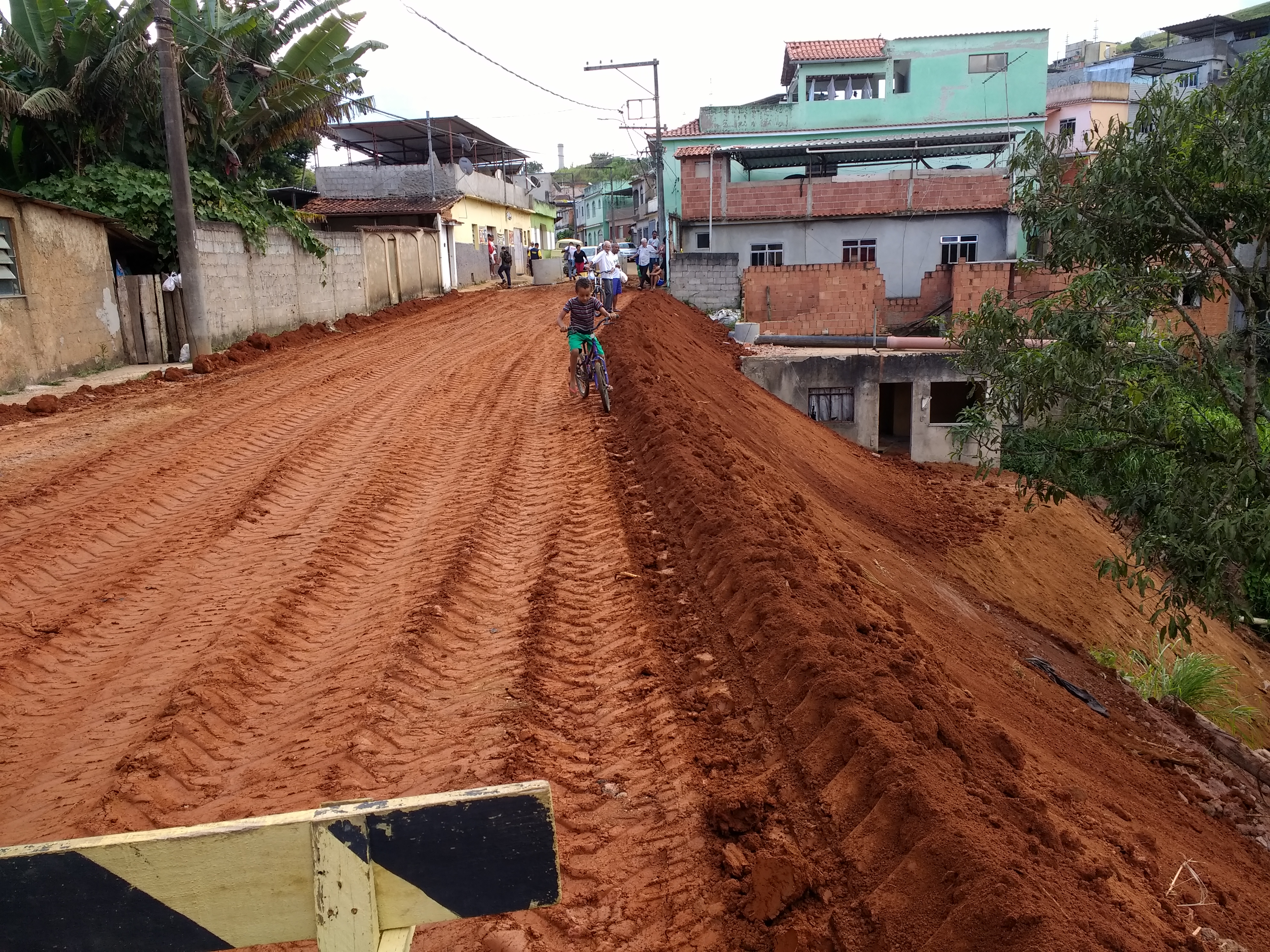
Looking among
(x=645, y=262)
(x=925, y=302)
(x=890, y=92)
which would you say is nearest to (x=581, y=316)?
(x=925, y=302)

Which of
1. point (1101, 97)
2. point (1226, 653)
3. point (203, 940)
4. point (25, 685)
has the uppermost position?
point (1101, 97)

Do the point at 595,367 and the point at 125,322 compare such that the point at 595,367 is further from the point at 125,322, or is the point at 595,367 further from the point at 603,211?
the point at 603,211

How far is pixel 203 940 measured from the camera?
1.88 metres

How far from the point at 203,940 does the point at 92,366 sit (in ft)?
54.9

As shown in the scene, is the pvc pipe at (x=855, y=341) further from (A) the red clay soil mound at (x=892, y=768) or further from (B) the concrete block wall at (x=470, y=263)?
(B) the concrete block wall at (x=470, y=263)

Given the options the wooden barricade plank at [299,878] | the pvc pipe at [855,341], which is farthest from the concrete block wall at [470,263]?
the wooden barricade plank at [299,878]

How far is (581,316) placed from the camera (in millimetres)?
11109

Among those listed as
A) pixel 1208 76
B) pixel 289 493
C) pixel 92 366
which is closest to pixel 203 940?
pixel 289 493

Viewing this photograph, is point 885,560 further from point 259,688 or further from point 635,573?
point 259,688

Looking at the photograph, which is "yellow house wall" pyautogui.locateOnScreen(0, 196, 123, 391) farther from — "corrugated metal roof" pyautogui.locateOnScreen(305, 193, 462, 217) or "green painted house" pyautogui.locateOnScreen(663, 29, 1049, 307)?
"corrugated metal roof" pyautogui.locateOnScreen(305, 193, 462, 217)

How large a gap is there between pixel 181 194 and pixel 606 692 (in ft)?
48.0

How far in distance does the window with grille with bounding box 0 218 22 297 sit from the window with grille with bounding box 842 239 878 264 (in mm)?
23789

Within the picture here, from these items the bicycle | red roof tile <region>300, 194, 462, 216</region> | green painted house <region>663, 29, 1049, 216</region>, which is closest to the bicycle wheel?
the bicycle

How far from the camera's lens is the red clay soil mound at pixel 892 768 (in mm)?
3219
